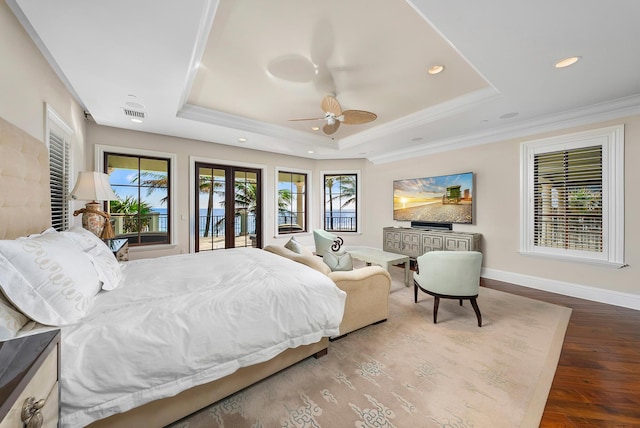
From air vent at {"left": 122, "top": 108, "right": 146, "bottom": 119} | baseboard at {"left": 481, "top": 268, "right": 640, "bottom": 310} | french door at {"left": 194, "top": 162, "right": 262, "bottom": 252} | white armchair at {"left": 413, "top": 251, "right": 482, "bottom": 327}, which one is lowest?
baseboard at {"left": 481, "top": 268, "right": 640, "bottom": 310}

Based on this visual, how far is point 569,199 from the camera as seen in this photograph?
3580 millimetres

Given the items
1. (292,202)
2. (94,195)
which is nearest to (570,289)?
(292,202)

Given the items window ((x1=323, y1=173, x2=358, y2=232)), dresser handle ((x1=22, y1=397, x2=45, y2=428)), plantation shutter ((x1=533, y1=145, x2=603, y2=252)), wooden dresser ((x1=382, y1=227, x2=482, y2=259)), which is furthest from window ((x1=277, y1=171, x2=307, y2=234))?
dresser handle ((x1=22, y1=397, x2=45, y2=428))

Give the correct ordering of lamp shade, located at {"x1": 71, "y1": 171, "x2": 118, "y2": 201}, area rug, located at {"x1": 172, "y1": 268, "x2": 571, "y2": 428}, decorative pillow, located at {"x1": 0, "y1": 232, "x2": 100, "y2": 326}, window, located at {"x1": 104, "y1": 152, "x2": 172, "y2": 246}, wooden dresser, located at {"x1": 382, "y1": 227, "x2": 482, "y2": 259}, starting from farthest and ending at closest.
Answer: wooden dresser, located at {"x1": 382, "y1": 227, "x2": 482, "y2": 259} < window, located at {"x1": 104, "y1": 152, "x2": 172, "y2": 246} < lamp shade, located at {"x1": 71, "y1": 171, "x2": 118, "y2": 201} < area rug, located at {"x1": 172, "y1": 268, "x2": 571, "y2": 428} < decorative pillow, located at {"x1": 0, "y1": 232, "x2": 100, "y2": 326}

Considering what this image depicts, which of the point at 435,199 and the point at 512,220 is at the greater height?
the point at 435,199

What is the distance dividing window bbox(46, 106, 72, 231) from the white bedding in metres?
1.57

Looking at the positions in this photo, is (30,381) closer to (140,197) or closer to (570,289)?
(140,197)

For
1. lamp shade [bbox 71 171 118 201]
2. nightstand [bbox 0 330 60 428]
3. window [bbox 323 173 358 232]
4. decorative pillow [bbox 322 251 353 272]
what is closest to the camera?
nightstand [bbox 0 330 60 428]

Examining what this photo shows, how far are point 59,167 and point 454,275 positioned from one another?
4622 millimetres

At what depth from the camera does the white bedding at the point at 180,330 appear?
1109 millimetres

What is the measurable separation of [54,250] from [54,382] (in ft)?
2.60

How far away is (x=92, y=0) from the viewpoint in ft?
5.14

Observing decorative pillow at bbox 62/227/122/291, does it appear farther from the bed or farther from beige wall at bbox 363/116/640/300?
beige wall at bbox 363/116/640/300

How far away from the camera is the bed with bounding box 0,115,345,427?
1.12 meters
